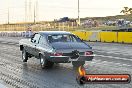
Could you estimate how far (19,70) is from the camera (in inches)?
537

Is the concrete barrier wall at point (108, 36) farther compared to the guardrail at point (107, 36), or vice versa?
the concrete barrier wall at point (108, 36)

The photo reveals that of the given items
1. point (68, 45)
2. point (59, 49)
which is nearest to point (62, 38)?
point (68, 45)

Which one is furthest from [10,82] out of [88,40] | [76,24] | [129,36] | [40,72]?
[76,24]

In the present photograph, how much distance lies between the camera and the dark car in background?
13.2 m

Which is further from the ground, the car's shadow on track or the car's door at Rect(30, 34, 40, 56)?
the car's door at Rect(30, 34, 40, 56)

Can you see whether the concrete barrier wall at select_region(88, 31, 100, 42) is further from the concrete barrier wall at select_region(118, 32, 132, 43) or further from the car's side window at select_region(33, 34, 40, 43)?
the car's side window at select_region(33, 34, 40, 43)

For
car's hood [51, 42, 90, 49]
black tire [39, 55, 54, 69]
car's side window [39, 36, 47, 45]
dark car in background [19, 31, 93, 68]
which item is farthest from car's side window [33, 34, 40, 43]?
car's hood [51, 42, 90, 49]

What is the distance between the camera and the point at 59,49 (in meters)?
13.3

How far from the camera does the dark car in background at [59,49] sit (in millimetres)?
13250

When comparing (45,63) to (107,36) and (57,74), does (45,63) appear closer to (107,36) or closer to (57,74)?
(57,74)

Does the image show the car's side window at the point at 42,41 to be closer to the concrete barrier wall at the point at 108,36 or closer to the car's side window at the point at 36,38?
the car's side window at the point at 36,38

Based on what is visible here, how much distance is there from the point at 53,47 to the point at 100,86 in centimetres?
428

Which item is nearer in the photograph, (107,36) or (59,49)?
(59,49)

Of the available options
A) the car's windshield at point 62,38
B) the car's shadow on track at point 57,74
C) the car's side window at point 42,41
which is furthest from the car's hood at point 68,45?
the car's shadow on track at point 57,74
